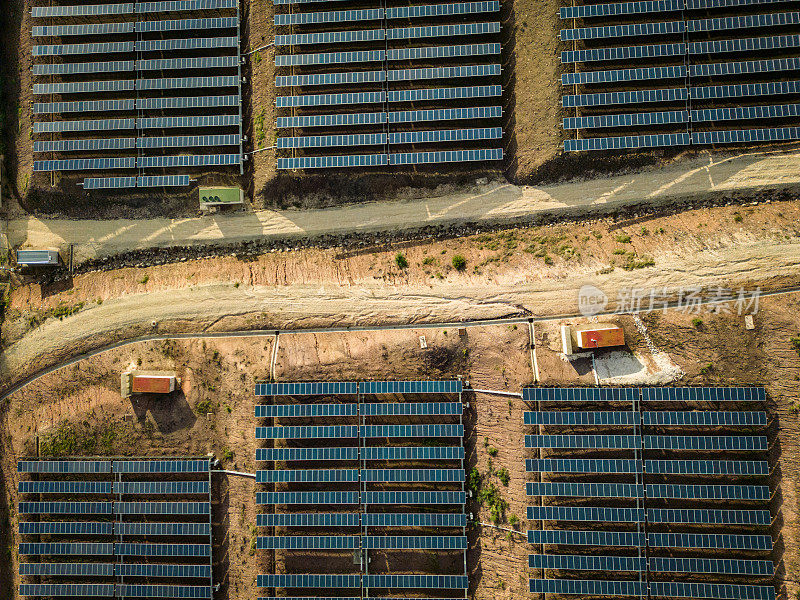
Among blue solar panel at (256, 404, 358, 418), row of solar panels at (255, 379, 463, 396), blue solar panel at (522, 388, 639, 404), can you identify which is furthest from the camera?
blue solar panel at (256, 404, 358, 418)

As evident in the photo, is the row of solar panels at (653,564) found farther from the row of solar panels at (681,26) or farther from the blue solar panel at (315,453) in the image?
the row of solar panels at (681,26)

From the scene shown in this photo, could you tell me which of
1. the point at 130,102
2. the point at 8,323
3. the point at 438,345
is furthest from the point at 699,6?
the point at 8,323

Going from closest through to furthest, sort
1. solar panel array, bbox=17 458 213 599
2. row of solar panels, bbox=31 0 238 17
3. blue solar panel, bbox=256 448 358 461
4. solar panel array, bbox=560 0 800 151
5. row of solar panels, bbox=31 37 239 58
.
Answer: blue solar panel, bbox=256 448 358 461
solar panel array, bbox=560 0 800 151
solar panel array, bbox=17 458 213 599
row of solar panels, bbox=31 37 239 58
row of solar panels, bbox=31 0 238 17

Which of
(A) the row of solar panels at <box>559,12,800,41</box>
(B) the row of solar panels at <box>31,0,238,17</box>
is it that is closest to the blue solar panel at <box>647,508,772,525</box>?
(A) the row of solar panels at <box>559,12,800,41</box>

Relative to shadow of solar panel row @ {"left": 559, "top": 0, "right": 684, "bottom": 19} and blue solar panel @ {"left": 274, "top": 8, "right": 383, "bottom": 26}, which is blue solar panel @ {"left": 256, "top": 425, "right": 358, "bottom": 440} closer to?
blue solar panel @ {"left": 274, "top": 8, "right": 383, "bottom": 26}

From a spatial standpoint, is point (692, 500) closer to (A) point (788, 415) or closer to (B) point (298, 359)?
(A) point (788, 415)

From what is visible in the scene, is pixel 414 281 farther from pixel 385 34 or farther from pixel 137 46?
pixel 137 46
